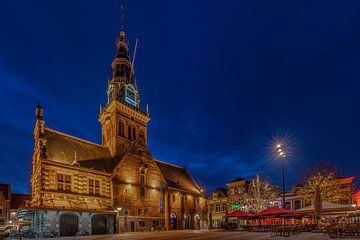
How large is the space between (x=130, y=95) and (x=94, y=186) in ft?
69.8

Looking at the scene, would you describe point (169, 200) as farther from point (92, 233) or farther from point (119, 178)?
point (92, 233)

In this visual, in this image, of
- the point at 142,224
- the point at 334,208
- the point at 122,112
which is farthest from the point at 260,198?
the point at 122,112

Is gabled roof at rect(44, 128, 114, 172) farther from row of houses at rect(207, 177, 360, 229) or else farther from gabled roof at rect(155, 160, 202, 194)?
row of houses at rect(207, 177, 360, 229)

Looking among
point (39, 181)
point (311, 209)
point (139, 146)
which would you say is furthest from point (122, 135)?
point (311, 209)

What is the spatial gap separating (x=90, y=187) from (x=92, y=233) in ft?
19.8

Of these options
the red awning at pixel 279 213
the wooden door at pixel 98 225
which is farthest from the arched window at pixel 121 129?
the red awning at pixel 279 213

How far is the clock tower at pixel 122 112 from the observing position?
50344mm

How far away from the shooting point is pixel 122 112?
52156mm

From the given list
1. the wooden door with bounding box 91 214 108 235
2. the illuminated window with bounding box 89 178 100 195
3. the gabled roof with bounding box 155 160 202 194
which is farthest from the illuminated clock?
the wooden door with bounding box 91 214 108 235

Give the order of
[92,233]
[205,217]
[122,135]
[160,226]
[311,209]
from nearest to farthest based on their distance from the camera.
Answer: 1. [311,209]
2. [92,233]
3. [160,226]
4. [122,135]
5. [205,217]

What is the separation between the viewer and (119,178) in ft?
142

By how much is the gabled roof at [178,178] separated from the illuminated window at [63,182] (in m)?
21.7

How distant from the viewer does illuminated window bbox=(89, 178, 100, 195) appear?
39072 millimetres

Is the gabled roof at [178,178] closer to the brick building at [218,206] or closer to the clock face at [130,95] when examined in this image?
the clock face at [130,95]
